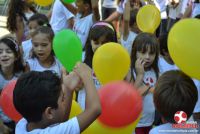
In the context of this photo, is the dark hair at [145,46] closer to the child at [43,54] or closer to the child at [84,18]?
the child at [43,54]

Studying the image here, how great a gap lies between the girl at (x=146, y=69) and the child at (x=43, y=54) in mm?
621

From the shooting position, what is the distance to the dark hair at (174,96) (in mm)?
1748

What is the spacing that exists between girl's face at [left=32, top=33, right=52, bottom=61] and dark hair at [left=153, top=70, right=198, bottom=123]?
1.29 metres

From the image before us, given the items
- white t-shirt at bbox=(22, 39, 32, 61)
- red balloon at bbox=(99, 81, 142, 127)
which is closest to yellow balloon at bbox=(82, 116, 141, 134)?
red balloon at bbox=(99, 81, 142, 127)

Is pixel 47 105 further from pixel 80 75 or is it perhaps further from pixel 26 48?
pixel 26 48

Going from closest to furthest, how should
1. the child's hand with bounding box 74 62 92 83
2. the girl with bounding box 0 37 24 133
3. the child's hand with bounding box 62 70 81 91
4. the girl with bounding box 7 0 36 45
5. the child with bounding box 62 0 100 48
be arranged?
the child's hand with bounding box 74 62 92 83 → the child's hand with bounding box 62 70 81 91 → the girl with bounding box 0 37 24 133 → the child with bounding box 62 0 100 48 → the girl with bounding box 7 0 36 45

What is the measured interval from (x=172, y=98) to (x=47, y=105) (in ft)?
1.92

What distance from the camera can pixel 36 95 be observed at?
161 cm

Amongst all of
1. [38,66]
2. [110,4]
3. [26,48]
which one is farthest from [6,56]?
[110,4]

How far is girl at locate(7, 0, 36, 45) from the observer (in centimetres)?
408

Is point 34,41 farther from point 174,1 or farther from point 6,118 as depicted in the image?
point 174,1

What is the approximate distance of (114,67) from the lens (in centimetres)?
221

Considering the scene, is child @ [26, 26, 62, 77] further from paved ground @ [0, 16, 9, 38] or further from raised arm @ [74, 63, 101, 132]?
paved ground @ [0, 16, 9, 38]

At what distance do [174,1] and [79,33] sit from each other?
7.54ft
